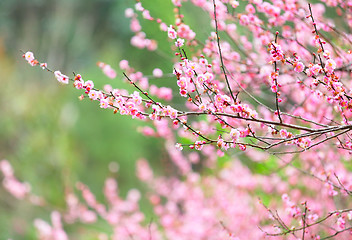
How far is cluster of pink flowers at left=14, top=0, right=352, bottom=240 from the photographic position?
219cm

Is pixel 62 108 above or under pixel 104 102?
above

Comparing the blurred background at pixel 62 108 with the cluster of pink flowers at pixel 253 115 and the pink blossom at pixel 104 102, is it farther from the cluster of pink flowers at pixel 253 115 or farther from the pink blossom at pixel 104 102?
the pink blossom at pixel 104 102

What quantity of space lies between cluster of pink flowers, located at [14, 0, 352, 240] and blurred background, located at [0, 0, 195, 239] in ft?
6.23

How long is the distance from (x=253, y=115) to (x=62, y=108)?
8792 millimetres

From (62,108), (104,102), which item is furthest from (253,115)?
(62,108)

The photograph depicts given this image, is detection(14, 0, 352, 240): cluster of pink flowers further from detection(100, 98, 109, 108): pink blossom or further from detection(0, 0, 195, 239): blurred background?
detection(0, 0, 195, 239): blurred background

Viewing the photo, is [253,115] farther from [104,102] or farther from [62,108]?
[62,108]

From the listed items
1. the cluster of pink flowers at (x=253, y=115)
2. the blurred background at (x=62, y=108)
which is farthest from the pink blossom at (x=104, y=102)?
the blurred background at (x=62, y=108)

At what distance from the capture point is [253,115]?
2.15m

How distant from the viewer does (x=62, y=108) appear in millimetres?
10273

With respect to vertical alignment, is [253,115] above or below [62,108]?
below

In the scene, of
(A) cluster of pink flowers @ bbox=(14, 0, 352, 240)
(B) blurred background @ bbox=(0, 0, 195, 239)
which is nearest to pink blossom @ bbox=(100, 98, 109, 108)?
→ (A) cluster of pink flowers @ bbox=(14, 0, 352, 240)

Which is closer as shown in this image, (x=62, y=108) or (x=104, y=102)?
(x=104, y=102)

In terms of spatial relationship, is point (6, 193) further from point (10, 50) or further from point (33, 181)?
point (10, 50)
